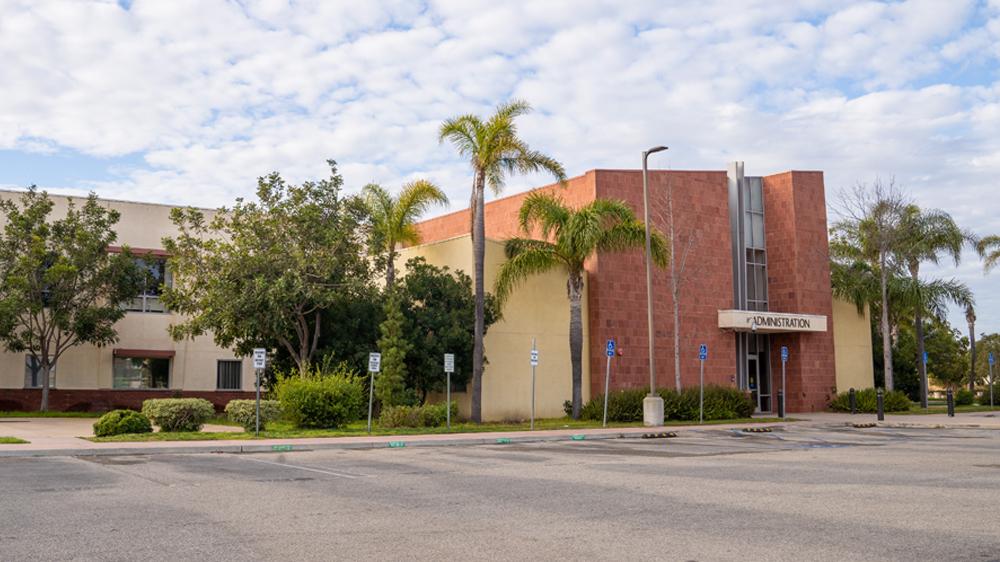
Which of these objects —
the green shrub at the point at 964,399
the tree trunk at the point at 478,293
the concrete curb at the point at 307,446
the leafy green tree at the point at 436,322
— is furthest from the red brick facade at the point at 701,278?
the green shrub at the point at 964,399

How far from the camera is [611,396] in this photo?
103 ft

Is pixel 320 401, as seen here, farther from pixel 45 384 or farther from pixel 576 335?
pixel 45 384

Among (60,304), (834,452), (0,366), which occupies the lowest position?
(834,452)

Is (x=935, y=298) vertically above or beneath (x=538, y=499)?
above

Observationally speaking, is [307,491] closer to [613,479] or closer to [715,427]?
[613,479]

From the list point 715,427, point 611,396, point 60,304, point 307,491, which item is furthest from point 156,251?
point 307,491

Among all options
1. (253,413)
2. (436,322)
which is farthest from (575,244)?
(253,413)

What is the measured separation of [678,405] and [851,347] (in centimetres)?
1381

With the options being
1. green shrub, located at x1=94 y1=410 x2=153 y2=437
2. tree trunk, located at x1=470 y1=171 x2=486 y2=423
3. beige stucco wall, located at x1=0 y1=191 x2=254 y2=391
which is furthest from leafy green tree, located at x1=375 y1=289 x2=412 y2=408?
beige stucco wall, located at x1=0 y1=191 x2=254 y2=391

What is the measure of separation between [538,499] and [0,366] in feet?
101

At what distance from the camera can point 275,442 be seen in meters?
20.7

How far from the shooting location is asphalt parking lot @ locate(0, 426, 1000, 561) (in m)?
8.12

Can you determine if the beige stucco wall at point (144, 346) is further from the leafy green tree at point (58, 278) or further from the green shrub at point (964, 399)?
the green shrub at point (964, 399)

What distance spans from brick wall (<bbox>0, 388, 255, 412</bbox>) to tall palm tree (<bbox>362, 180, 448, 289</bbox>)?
11.3 meters
